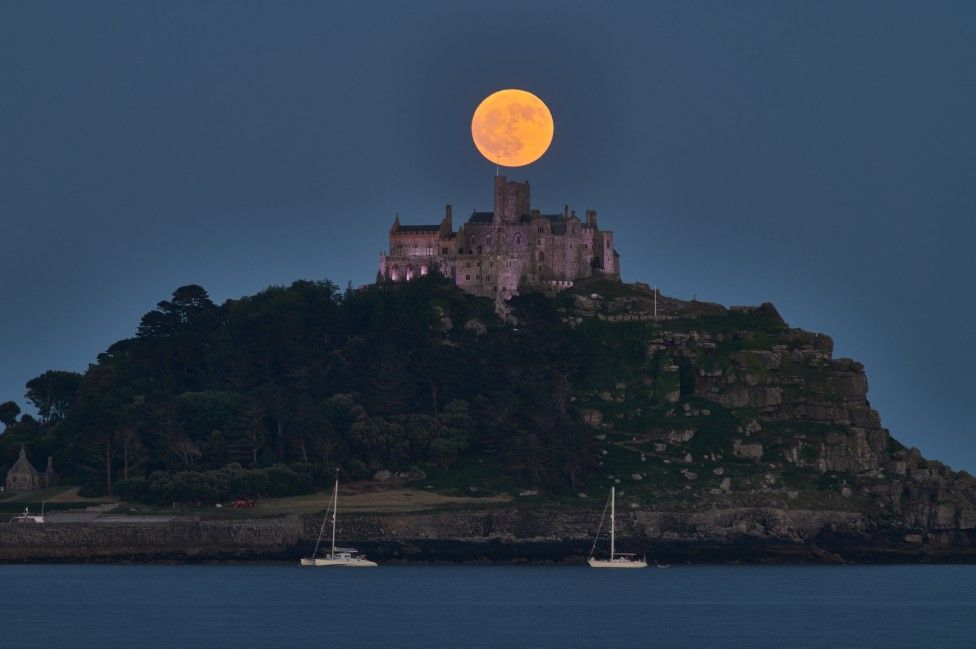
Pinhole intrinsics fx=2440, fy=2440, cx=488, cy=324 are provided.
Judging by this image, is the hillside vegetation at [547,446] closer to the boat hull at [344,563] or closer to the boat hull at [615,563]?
the boat hull at [615,563]

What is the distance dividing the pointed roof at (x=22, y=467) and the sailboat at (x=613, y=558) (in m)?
46.6

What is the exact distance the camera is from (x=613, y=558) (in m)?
173

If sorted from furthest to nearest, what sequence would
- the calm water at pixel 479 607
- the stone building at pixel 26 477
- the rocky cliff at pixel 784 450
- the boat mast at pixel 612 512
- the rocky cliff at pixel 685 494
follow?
the stone building at pixel 26 477 < the rocky cliff at pixel 784 450 < the rocky cliff at pixel 685 494 < the boat mast at pixel 612 512 < the calm water at pixel 479 607

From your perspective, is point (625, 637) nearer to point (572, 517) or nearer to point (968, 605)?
point (968, 605)

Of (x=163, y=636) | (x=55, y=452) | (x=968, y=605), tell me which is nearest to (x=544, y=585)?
(x=968, y=605)

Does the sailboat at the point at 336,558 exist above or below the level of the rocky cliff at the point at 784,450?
below

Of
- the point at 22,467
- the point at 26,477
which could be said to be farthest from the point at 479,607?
the point at 22,467

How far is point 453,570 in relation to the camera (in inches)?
6757

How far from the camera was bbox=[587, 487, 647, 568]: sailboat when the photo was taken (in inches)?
6752

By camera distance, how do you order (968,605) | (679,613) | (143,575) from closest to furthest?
(679,613)
(968,605)
(143,575)

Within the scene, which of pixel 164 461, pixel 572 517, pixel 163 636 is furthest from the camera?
pixel 164 461

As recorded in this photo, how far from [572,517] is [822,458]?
25.1 m

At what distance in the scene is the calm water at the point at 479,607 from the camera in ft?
416

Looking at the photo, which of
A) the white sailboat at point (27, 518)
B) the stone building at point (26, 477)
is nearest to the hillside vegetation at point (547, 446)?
the stone building at point (26, 477)
